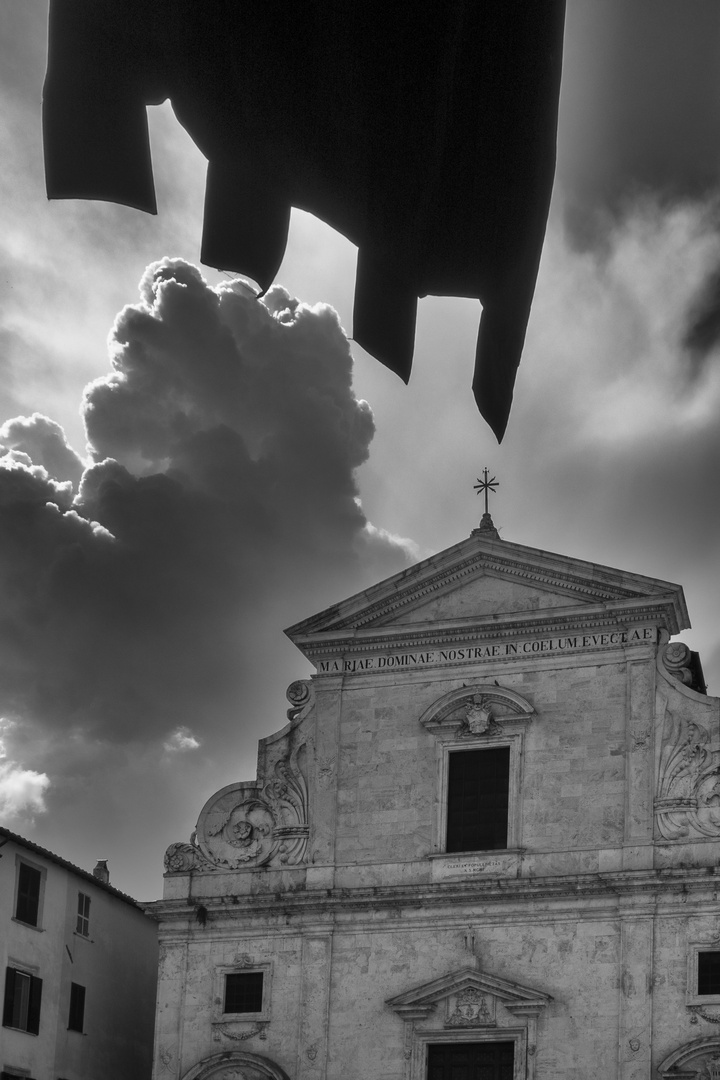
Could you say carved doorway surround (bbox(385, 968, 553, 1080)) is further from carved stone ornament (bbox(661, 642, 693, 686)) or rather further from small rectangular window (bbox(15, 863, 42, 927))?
small rectangular window (bbox(15, 863, 42, 927))

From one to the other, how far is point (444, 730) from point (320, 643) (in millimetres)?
2909

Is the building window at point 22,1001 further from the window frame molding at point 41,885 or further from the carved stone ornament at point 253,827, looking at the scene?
the carved stone ornament at point 253,827

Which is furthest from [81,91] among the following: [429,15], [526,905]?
[526,905]

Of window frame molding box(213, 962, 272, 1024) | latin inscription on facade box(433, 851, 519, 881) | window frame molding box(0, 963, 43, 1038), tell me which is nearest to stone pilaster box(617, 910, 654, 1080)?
latin inscription on facade box(433, 851, 519, 881)

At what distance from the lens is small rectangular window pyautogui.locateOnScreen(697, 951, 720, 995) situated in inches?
967

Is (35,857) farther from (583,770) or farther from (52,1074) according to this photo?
(583,770)

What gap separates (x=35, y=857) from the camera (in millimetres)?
28859

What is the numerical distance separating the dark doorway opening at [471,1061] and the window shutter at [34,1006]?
22.8ft

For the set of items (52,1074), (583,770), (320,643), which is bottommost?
(52,1074)

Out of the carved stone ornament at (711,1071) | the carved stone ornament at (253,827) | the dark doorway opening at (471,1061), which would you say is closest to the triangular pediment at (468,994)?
the dark doorway opening at (471,1061)

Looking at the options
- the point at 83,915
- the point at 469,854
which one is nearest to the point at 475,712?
the point at 469,854

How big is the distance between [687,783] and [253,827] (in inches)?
296

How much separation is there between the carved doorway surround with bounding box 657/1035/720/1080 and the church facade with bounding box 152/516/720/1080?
0.11ft

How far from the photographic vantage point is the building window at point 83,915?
30.4m
